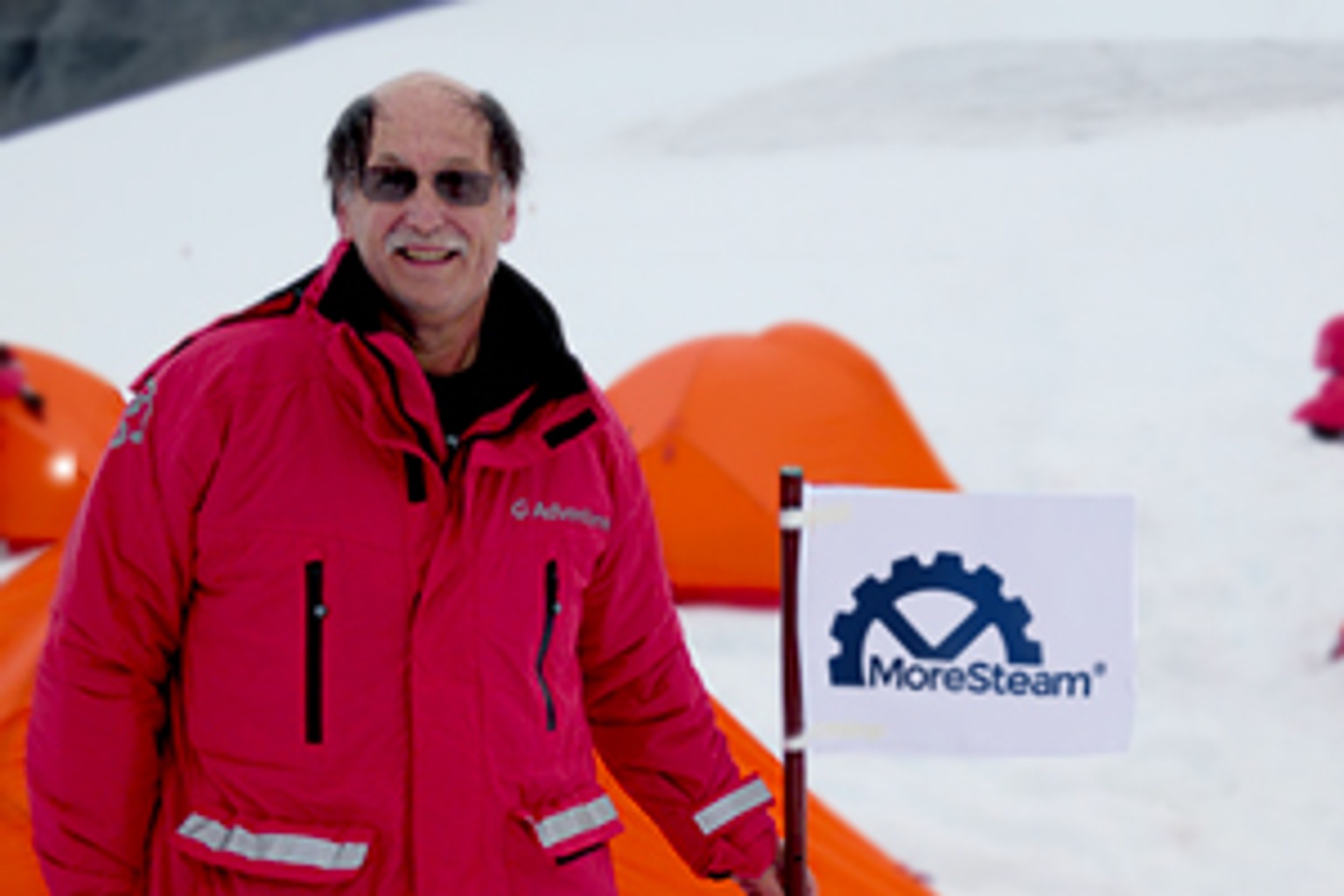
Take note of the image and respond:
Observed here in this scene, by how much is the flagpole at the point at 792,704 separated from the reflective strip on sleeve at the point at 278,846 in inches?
25.6

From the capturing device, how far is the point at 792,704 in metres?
1.93

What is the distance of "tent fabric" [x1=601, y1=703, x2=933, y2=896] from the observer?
2398 millimetres

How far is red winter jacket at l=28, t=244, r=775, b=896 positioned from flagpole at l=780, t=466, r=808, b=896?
43 centimetres

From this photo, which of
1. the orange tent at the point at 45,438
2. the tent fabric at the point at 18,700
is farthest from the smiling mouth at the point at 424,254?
the orange tent at the point at 45,438

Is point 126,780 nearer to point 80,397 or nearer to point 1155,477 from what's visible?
point 80,397

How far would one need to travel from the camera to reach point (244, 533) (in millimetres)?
1378

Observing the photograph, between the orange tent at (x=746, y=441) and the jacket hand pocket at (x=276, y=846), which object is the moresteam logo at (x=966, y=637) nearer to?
the jacket hand pocket at (x=276, y=846)

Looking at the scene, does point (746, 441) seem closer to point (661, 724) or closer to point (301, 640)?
point (661, 724)

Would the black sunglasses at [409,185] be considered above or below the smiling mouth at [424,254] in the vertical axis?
above

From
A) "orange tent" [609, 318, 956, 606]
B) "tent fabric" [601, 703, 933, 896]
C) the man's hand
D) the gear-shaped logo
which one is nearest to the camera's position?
the man's hand

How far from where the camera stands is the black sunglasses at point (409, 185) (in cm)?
148

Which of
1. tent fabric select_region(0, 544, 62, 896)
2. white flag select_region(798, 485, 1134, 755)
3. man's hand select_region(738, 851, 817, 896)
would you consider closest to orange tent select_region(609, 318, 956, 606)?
tent fabric select_region(0, 544, 62, 896)

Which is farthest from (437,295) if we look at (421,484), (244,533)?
(244,533)

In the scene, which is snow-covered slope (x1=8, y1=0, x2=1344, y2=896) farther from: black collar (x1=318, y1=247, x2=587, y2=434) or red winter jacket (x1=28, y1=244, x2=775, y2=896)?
red winter jacket (x1=28, y1=244, x2=775, y2=896)
